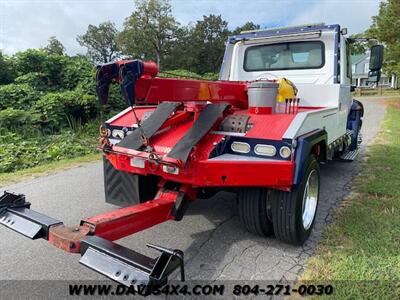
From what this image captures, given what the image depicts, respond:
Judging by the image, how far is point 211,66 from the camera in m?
47.8

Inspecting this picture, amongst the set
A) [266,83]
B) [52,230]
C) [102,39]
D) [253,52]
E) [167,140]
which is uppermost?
[102,39]

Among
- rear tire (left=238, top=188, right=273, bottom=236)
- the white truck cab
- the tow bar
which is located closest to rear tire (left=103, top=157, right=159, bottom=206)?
the tow bar

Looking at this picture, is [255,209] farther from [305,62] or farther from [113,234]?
[305,62]

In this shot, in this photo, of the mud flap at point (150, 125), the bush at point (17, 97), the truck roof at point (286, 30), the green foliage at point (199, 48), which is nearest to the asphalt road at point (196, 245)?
the mud flap at point (150, 125)

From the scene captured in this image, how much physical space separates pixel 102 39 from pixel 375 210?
6864cm

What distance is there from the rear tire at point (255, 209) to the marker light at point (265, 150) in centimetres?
51

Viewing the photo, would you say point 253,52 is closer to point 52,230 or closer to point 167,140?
point 167,140

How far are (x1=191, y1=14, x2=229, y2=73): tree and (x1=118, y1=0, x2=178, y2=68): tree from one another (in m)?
4.75

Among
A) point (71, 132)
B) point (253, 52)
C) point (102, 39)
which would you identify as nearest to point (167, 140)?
point (253, 52)

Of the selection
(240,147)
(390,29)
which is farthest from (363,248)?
(390,29)

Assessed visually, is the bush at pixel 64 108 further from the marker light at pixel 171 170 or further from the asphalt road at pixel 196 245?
the marker light at pixel 171 170

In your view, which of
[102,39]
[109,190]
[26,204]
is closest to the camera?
[26,204]

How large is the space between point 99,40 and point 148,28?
961 inches

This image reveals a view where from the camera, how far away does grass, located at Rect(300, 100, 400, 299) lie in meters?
2.79
